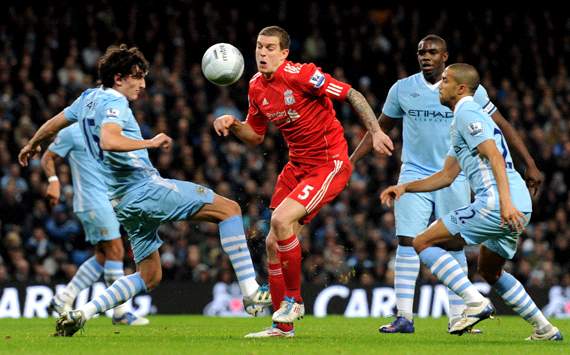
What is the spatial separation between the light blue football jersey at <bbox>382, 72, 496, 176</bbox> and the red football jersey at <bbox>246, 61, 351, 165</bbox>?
110 cm

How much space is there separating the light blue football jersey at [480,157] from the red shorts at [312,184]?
0.97m

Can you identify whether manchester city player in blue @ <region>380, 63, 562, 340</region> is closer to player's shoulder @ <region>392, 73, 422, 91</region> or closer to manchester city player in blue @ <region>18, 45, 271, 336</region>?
manchester city player in blue @ <region>18, 45, 271, 336</region>

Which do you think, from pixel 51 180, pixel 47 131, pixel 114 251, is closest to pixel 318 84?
pixel 47 131

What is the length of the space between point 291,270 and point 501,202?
159 centimetres

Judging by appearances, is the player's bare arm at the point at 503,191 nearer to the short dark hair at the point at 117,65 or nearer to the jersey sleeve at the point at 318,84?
the jersey sleeve at the point at 318,84

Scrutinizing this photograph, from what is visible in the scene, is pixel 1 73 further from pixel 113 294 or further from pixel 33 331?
pixel 113 294

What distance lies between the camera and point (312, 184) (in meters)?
8.52

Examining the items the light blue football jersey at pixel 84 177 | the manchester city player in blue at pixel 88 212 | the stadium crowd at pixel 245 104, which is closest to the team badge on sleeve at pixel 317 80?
the manchester city player in blue at pixel 88 212

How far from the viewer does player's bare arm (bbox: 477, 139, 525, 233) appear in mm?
7648

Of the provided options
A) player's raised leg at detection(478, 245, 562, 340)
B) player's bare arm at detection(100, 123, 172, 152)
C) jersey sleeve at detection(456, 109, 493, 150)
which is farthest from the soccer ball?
player's raised leg at detection(478, 245, 562, 340)

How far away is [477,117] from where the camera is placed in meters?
7.98

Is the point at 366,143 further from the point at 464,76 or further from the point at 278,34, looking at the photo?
the point at 464,76

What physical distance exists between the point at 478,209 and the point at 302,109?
1.60 metres

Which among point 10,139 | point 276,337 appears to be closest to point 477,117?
point 276,337
